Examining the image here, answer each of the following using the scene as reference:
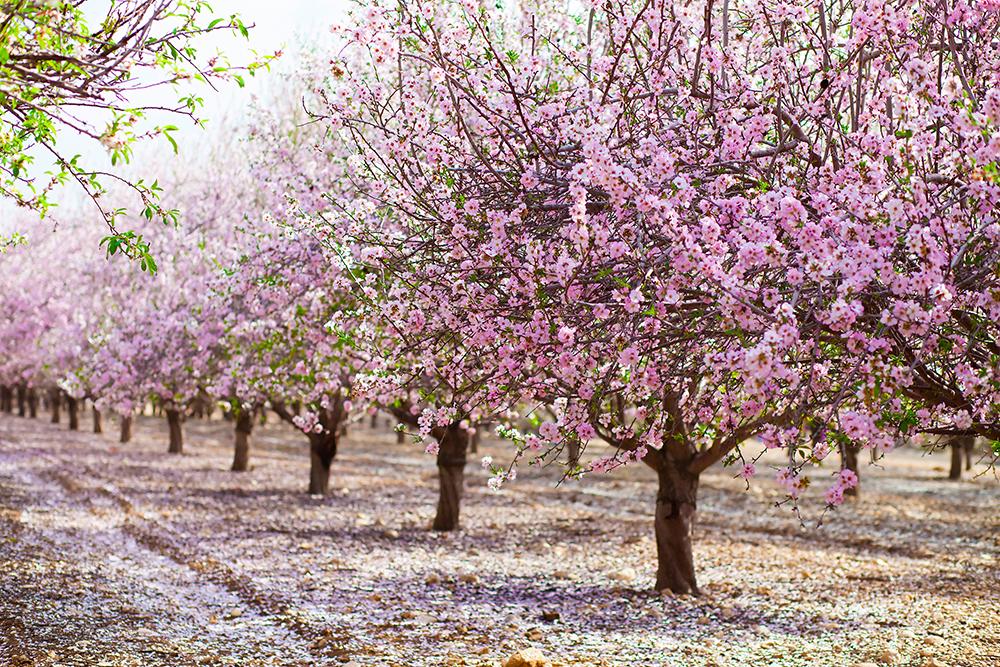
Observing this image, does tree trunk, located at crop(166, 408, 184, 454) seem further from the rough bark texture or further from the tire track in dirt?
the rough bark texture

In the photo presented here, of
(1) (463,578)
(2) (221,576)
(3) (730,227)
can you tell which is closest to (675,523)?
(1) (463,578)

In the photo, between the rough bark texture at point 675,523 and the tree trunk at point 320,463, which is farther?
the tree trunk at point 320,463

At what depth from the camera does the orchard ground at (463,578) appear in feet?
30.4

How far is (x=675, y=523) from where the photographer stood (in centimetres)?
1210

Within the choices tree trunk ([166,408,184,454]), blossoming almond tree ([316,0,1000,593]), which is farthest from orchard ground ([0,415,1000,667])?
tree trunk ([166,408,184,454])

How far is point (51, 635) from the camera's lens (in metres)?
9.13

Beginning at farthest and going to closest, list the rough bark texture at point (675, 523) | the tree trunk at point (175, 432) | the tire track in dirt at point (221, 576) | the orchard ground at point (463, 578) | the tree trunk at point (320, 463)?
the tree trunk at point (175, 432), the tree trunk at point (320, 463), the rough bark texture at point (675, 523), the tire track in dirt at point (221, 576), the orchard ground at point (463, 578)

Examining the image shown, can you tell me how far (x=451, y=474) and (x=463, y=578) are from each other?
14.5 ft

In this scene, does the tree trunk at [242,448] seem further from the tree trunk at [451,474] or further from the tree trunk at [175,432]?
the tree trunk at [451,474]

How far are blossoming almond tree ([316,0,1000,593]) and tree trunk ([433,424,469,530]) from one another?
32.0 feet

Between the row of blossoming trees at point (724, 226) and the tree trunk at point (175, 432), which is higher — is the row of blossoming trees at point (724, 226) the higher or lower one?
the higher one

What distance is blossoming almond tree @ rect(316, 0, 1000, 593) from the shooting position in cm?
478

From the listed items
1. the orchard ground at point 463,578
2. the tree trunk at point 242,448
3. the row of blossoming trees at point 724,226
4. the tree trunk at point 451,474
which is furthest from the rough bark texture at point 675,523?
the tree trunk at point 242,448

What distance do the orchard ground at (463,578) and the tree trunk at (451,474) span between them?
0.39 meters
